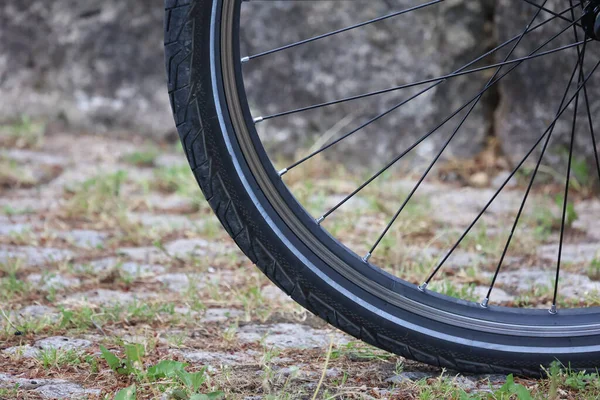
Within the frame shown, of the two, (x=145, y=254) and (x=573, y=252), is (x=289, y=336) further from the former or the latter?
(x=573, y=252)

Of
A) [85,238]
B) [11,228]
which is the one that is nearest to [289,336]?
[85,238]

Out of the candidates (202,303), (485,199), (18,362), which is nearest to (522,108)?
(485,199)

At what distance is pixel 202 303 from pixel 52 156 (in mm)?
2016

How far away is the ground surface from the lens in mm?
1543

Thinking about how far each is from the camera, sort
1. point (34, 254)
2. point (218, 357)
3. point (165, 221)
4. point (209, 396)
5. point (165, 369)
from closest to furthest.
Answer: point (209, 396) < point (165, 369) < point (218, 357) < point (34, 254) < point (165, 221)

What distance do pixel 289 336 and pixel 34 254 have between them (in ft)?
3.51

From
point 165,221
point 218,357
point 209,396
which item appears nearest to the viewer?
point 209,396

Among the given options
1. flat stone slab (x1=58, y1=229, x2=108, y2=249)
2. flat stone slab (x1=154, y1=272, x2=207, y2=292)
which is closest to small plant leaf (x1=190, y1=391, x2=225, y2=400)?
flat stone slab (x1=154, y1=272, x2=207, y2=292)

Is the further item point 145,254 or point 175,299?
point 145,254

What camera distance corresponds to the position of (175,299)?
6.93 ft

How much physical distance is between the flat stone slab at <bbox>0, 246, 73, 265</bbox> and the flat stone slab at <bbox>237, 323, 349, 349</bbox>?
0.83 m

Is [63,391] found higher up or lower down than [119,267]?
lower down

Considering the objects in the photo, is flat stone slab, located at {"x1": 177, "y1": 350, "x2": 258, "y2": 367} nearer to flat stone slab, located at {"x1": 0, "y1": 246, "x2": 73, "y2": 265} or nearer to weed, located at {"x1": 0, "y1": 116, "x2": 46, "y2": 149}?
flat stone slab, located at {"x1": 0, "y1": 246, "x2": 73, "y2": 265}

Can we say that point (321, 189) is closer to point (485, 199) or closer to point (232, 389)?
point (485, 199)
